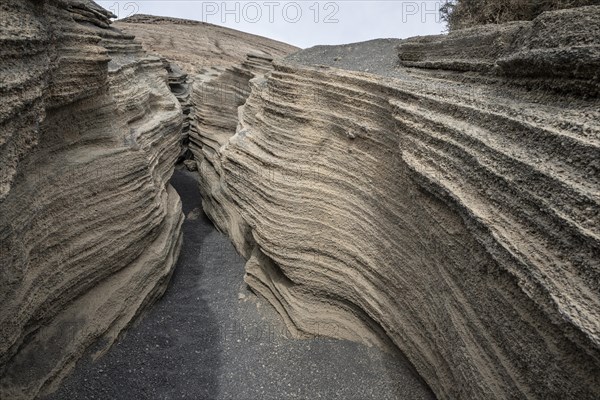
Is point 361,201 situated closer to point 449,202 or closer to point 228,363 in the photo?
point 449,202

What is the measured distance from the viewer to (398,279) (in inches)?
134

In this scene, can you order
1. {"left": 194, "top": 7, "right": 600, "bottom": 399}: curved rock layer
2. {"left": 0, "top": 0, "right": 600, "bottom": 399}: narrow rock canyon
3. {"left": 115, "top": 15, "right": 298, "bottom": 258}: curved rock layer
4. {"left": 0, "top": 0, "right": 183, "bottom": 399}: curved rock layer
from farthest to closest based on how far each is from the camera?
{"left": 115, "top": 15, "right": 298, "bottom": 258}: curved rock layer
{"left": 0, "top": 0, "right": 183, "bottom": 399}: curved rock layer
{"left": 0, "top": 0, "right": 600, "bottom": 399}: narrow rock canyon
{"left": 194, "top": 7, "right": 600, "bottom": 399}: curved rock layer

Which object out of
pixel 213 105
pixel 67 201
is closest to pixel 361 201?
pixel 67 201

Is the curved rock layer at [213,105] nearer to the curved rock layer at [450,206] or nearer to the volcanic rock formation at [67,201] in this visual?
the volcanic rock formation at [67,201]

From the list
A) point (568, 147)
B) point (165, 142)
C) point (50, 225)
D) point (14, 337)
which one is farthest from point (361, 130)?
point (165, 142)

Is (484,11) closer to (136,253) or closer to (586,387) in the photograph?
(586,387)

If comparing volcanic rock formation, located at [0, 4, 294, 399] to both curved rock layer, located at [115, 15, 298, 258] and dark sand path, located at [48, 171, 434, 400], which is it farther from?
curved rock layer, located at [115, 15, 298, 258]

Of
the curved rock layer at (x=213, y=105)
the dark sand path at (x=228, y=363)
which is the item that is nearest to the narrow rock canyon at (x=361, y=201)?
the dark sand path at (x=228, y=363)

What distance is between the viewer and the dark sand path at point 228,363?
12.3ft

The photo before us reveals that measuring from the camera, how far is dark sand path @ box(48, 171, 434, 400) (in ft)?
12.3

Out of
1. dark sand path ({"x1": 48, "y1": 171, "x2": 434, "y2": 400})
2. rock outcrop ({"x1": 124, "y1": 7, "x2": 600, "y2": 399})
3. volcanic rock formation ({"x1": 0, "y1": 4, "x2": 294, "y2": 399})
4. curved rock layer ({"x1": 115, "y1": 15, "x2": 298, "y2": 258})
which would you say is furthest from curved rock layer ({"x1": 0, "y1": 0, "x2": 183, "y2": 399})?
curved rock layer ({"x1": 115, "y1": 15, "x2": 298, "y2": 258})

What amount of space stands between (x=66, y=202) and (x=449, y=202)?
3.39m

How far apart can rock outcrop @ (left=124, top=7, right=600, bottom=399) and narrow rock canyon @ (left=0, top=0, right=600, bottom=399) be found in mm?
14

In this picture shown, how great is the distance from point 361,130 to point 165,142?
4.08 metres
